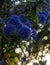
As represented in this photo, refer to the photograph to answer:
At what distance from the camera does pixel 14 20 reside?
3.06 feet

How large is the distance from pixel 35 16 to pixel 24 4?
0.29ft

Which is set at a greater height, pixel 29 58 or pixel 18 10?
pixel 18 10

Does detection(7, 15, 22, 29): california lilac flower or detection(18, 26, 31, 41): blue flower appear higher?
detection(7, 15, 22, 29): california lilac flower

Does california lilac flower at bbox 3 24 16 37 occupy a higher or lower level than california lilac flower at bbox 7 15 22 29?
lower

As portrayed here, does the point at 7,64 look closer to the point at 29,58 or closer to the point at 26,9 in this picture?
the point at 26,9

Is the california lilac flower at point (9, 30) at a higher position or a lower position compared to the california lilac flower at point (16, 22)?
lower

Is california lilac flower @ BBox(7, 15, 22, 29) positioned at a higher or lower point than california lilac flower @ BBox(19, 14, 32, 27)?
higher

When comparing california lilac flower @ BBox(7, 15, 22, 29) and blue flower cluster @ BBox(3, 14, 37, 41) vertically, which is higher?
california lilac flower @ BBox(7, 15, 22, 29)

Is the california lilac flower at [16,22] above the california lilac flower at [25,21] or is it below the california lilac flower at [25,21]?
above

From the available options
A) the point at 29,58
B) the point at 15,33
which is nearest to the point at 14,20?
the point at 15,33

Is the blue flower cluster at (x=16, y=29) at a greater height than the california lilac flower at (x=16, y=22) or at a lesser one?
lesser

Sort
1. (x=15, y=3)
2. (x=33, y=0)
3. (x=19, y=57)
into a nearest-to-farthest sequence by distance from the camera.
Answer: (x=33, y=0), (x=15, y=3), (x=19, y=57)

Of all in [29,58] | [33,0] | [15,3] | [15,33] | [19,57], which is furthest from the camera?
[29,58]

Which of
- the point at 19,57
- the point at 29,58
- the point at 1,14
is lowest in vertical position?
the point at 29,58
